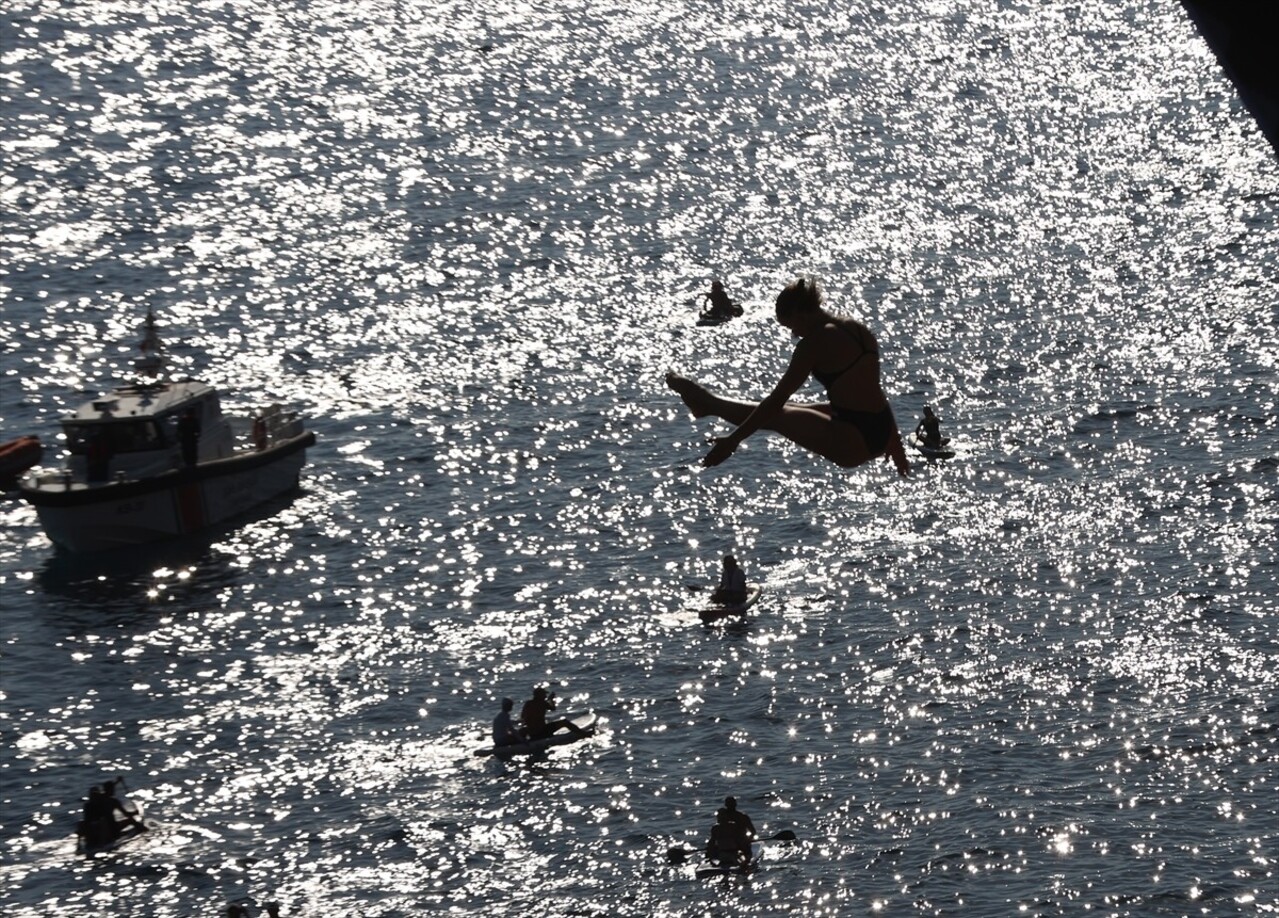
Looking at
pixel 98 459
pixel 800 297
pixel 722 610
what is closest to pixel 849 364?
pixel 800 297

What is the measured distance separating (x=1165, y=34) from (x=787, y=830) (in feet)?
359

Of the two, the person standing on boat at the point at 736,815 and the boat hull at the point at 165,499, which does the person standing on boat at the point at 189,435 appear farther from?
the person standing on boat at the point at 736,815

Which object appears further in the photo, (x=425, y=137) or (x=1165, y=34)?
(x=1165, y=34)

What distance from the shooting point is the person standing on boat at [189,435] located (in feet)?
216

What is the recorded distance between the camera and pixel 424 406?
78812mm

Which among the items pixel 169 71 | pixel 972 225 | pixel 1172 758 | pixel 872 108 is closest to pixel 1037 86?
pixel 872 108

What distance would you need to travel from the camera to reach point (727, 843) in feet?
146

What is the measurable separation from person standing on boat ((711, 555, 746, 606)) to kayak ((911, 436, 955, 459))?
14107 mm

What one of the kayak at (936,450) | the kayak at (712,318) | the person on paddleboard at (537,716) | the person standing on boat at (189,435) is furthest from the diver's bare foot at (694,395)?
the kayak at (712,318)

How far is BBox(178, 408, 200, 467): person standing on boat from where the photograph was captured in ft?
216

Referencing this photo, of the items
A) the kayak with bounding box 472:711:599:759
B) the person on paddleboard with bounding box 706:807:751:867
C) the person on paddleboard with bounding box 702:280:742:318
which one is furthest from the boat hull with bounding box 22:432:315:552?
the person on paddleboard with bounding box 706:807:751:867

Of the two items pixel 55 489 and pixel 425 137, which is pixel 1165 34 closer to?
pixel 425 137

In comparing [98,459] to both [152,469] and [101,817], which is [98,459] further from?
[101,817]

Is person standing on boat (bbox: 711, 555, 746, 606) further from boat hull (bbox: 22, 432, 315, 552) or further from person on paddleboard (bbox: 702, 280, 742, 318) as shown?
person on paddleboard (bbox: 702, 280, 742, 318)
